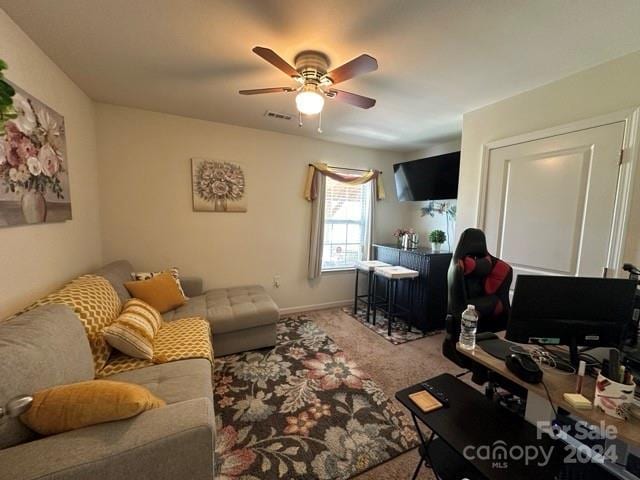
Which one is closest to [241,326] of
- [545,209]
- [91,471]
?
[91,471]

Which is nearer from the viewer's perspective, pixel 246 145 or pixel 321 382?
pixel 321 382

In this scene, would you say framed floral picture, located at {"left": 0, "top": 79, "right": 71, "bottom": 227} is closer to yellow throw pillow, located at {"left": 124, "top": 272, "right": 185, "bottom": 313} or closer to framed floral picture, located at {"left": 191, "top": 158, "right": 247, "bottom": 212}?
yellow throw pillow, located at {"left": 124, "top": 272, "right": 185, "bottom": 313}

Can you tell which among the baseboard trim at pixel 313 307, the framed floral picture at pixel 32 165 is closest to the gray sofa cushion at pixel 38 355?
the framed floral picture at pixel 32 165

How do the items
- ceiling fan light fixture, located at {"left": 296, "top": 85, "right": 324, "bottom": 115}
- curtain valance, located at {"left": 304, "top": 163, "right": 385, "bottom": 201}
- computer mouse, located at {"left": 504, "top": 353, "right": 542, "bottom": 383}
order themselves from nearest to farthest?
computer mouse, located at {"left": 504, "top": 353, "right": 542, "bottom": 383}, ceiling fan light fixture, located at {"left": 296, "top": 85, "right": 324, "bottom": 115}, curtain valance, located at {"left": 304, "top": 163, "right": 385, "bottom": 201}

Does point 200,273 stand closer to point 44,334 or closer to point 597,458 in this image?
point 44,334

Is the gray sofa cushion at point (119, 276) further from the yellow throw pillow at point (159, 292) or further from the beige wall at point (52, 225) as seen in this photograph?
the beige wall at point (52, 225)

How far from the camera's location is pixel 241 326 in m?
2.43

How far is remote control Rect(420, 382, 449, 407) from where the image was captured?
1.20 meters

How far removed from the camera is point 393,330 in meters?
3.18

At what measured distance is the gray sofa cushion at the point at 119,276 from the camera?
6.91 feet

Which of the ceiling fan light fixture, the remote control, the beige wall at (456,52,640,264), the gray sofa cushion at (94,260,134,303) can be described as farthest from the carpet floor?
the ceiling fan light fixture

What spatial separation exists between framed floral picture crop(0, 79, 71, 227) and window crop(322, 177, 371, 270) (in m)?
2.74

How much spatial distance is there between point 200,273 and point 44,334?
6.56 feet

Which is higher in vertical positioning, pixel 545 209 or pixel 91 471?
pixel 545 209
